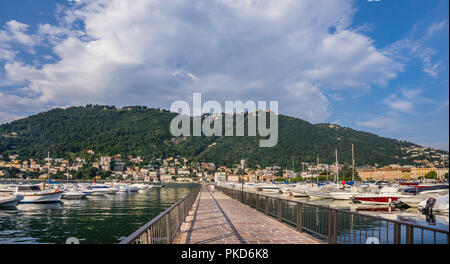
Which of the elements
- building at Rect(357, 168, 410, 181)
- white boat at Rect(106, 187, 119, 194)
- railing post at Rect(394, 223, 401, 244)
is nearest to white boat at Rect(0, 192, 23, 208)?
white boat at Rect(106, 187, 119, 194)

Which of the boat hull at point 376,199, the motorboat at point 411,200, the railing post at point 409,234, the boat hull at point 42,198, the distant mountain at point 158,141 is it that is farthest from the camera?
the distant mountain at point 158,141

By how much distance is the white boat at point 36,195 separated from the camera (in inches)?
1442

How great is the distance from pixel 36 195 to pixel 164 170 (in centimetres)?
13211

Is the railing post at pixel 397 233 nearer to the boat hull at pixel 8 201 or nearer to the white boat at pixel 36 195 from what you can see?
the boat hull at pixel 8 201

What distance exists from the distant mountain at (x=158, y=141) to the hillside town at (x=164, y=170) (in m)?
3.42

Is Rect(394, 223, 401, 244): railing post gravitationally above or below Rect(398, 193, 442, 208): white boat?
above

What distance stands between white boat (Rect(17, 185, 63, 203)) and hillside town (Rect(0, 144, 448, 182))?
Answer: 6060cm

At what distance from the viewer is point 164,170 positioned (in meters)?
168

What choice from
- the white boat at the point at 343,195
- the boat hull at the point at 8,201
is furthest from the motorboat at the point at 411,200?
the boat hull at the point at 8,201

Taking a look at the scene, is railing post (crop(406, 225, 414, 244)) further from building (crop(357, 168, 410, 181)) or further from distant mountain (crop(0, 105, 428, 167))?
building (crop(357, 168, 410, 181))

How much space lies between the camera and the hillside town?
109562 millimetres
